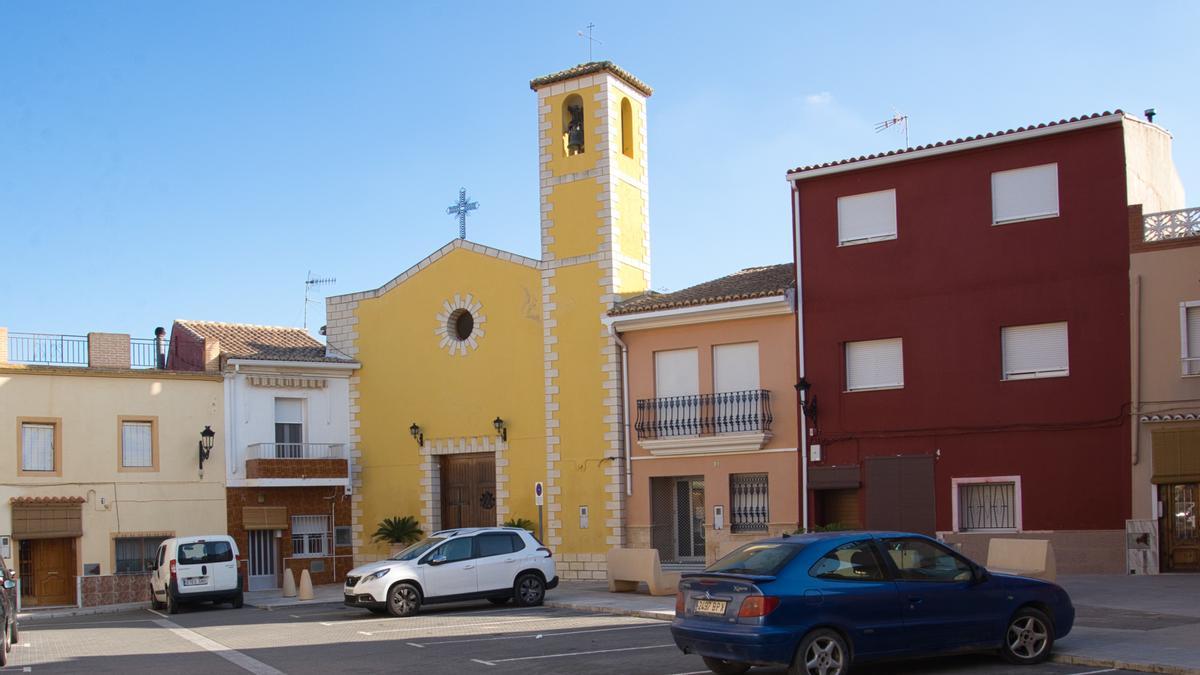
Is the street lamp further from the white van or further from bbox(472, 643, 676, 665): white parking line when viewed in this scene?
bbox(472, 643, 676, 665): white parking line

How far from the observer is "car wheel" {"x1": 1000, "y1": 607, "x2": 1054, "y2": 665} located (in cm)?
1248

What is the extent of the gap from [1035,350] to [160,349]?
2057 cm

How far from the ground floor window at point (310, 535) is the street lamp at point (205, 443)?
2707 mm

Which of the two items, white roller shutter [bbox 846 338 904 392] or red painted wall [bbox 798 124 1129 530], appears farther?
white roller shutter [bbox 846 338 904 392]

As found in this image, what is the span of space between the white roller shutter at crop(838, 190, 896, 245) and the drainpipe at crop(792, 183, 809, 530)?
0.96 m

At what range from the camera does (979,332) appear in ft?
76.6

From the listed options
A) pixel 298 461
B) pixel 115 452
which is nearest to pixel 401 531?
pixel 298 461

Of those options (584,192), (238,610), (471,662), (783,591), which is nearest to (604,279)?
(584,192)

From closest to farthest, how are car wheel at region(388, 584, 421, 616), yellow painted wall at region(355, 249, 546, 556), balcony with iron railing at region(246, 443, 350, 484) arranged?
car wheel at region(388, 584, 421, 616) < yellow painted wall at region(355, 249, 546, 556) < balcony with iron railing at region(246, 443, 350, 484)

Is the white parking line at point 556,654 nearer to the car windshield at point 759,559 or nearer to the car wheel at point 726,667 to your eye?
the car wheel at point 726,667

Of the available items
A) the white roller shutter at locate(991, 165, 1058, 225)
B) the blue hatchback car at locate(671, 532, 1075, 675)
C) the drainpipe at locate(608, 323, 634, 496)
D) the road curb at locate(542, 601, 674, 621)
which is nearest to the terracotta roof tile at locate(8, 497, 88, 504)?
the drainpipe at locate(608, 323, 634, 496)

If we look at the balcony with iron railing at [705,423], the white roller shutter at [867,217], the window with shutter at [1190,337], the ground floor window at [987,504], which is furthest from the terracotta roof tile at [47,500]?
the window with shutter at [1190,337]

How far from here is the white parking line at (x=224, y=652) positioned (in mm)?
14474

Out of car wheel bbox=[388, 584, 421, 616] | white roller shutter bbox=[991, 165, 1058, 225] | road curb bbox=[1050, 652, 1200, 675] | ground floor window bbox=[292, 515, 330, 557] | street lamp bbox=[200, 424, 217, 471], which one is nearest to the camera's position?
road curb bbox=[1050, 652, 1200, 675]
